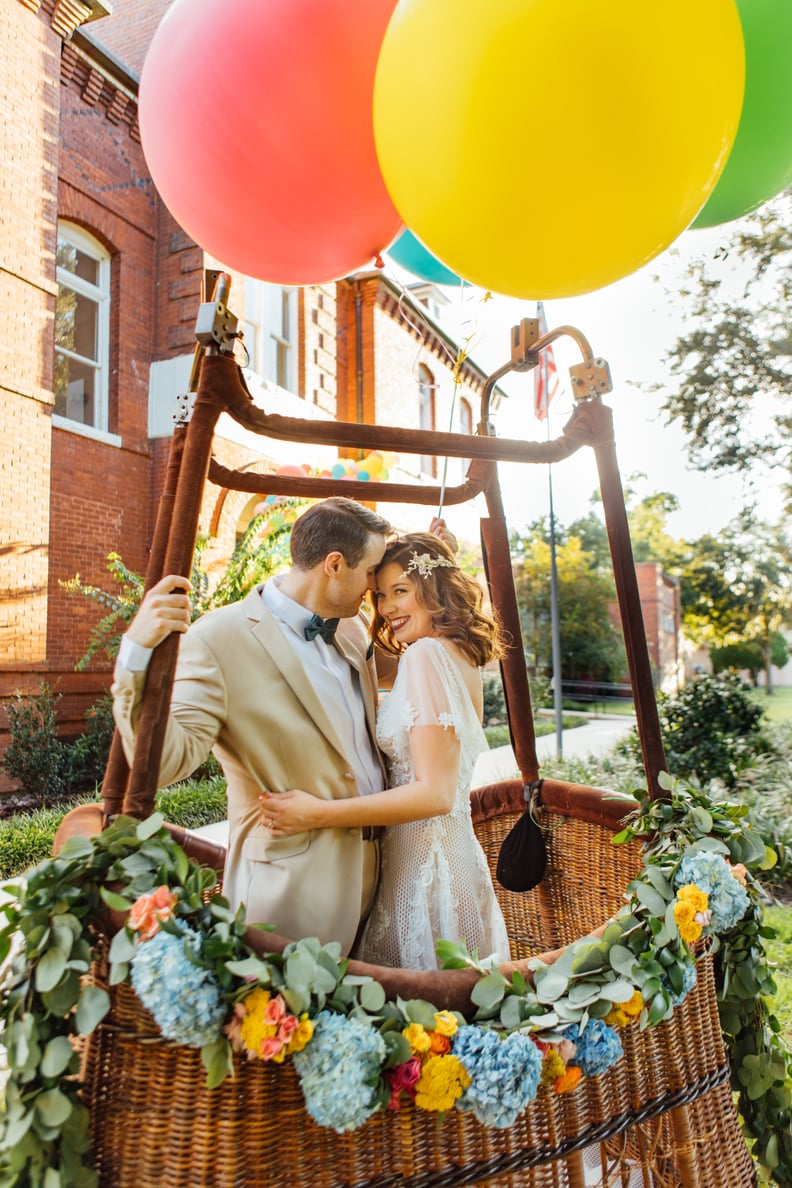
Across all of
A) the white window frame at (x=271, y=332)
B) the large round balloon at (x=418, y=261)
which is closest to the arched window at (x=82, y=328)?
the white window frame at (x=271, y=332)

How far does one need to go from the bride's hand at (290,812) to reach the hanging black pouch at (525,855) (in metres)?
0.95

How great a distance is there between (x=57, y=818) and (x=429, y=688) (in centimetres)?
564

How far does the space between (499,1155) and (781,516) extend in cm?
901

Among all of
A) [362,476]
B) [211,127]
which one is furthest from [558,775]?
[211,127]

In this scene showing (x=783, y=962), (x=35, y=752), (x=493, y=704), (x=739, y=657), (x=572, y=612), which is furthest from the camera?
(x=739, y=657)

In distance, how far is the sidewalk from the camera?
263 inches

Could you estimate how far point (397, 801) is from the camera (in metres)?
1.69

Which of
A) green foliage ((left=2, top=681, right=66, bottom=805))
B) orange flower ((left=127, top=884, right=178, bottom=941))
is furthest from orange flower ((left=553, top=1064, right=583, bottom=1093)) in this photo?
green foliage ((left=2, top=681, right=66, bottom=805))

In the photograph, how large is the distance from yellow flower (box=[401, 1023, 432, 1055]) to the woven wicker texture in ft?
0.38

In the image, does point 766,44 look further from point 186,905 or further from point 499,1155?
point 499,1155

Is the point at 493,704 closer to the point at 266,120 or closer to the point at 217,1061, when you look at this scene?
the point at 266,120

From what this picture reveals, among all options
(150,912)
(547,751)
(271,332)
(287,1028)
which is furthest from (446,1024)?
(271,332)

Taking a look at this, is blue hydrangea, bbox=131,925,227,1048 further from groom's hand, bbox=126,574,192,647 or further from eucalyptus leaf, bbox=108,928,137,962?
groom's hand, bbox=126,574,192,647

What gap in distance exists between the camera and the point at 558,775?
265 inches
